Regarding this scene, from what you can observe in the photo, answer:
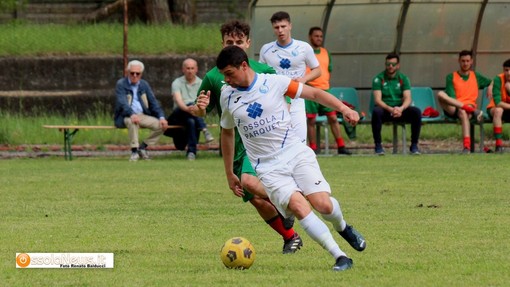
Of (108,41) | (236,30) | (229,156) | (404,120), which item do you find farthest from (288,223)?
(108,41)

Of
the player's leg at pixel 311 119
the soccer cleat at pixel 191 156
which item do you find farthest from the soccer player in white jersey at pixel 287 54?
the soccer cleat at pixel 191 156

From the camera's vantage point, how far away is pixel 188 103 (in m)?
21.1

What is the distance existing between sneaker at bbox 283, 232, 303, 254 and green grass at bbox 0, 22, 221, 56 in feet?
67.3

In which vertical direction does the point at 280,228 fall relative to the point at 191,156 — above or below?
above

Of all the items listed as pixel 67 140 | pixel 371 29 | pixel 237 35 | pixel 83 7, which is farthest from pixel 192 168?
pixel 83 7

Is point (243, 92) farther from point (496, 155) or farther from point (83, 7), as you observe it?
point (83, 7)

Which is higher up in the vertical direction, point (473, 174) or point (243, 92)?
point (243, 92)

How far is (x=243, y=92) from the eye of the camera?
8.68 meters

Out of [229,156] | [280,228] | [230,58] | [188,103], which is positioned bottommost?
[188,103]

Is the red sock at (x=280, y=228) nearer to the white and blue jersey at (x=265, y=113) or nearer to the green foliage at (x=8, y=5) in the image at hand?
the white and blue jersey at (x=265, y=113)

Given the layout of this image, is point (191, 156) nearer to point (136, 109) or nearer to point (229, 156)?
point (136, 109)

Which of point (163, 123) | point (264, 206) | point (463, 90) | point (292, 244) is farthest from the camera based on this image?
point (463, 90)

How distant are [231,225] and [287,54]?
4983 mm

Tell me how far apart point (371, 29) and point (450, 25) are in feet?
4.76
